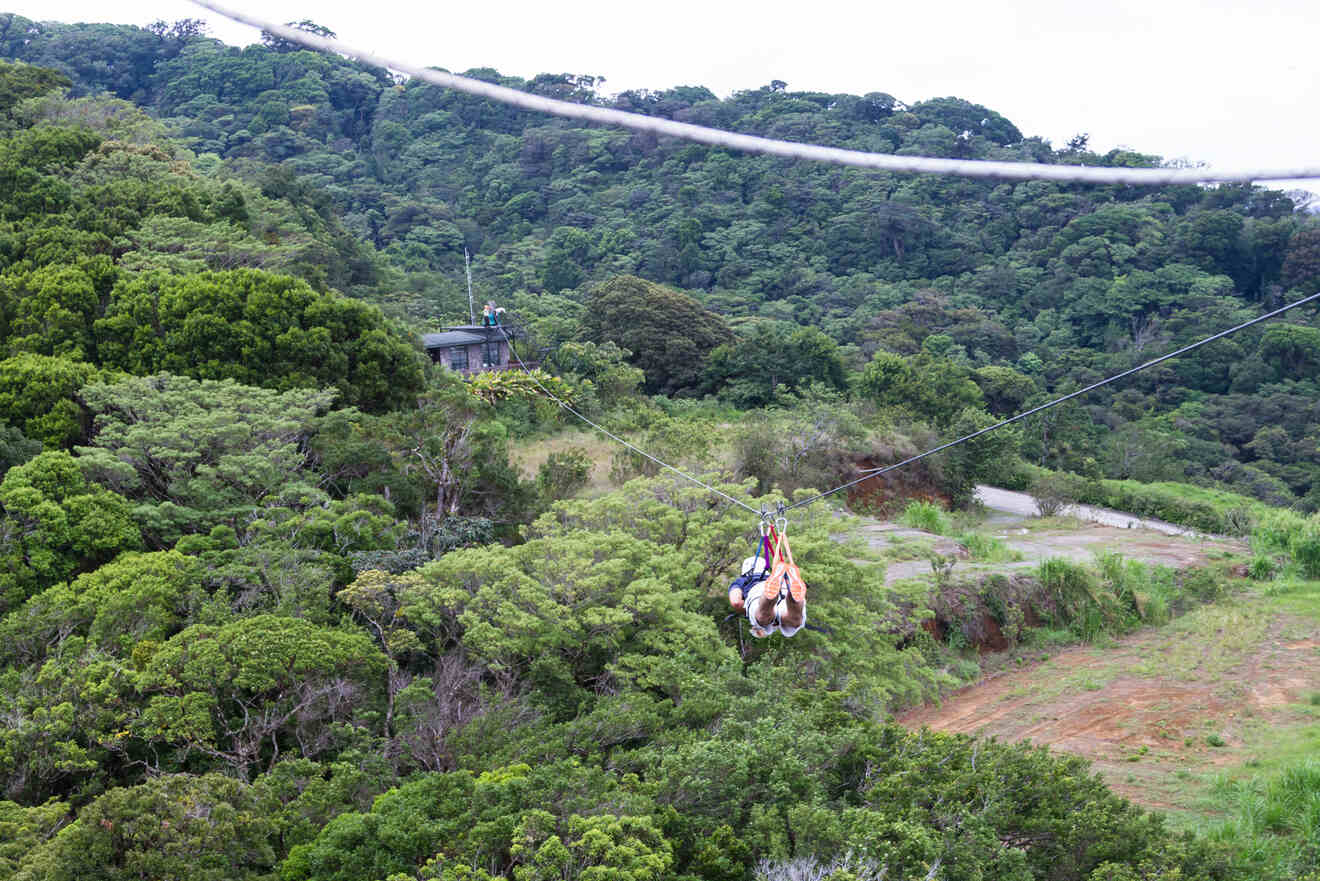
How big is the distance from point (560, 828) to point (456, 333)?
2536cm

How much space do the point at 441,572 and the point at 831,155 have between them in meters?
9.91

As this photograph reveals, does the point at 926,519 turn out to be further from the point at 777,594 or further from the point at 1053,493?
the point at 777,594

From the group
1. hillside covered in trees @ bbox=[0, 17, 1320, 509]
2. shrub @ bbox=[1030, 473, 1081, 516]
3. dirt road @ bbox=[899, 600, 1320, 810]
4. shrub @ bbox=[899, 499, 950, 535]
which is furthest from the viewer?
hillside covered in trees @ bbox=[0, 17, 1320, 509]

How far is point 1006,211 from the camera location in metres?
57.7

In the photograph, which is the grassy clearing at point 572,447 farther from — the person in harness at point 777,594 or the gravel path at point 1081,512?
the person in harness at point 777,594

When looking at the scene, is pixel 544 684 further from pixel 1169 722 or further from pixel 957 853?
pixel 1169 722

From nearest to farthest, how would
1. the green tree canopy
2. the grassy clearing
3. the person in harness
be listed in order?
the person in harness, the grassy clearing, the green tree canopy

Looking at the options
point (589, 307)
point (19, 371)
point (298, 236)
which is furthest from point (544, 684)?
point (589, 307)

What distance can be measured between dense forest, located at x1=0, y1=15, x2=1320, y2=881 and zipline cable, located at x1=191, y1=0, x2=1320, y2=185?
5.75 metres

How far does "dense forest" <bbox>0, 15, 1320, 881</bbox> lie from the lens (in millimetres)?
7930

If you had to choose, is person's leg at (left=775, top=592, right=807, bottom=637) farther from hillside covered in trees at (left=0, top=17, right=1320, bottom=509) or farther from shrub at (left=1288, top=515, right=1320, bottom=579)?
hillside covered in trees at (left=0, top=17, right=1320, bottom=509)

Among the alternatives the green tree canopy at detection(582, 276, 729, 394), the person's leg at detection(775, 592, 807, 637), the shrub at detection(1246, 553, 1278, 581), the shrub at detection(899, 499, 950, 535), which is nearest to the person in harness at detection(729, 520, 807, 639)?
the person's leg at detection(775, 592, 807, 637)

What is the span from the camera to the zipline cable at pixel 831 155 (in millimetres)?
2213

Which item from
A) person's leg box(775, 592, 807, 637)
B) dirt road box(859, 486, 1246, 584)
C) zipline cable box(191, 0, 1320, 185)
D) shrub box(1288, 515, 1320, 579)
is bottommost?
dirt road box(859, 486, 1246, 584)
